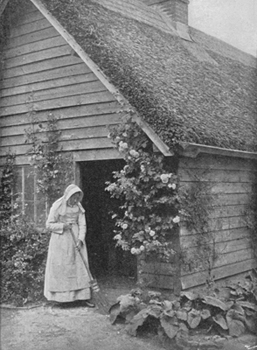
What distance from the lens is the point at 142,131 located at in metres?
7.40

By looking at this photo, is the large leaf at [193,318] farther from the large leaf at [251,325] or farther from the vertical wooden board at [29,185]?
the vertical wooden board at [29,185]

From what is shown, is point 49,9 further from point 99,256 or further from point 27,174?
point 99,256

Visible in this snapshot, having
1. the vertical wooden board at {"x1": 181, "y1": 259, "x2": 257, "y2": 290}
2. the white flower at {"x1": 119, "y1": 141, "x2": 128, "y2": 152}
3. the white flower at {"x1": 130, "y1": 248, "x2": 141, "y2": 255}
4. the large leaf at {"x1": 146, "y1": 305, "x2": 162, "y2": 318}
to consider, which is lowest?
the large leaf at {"x1": 146, "y1": 305, "x2": 162, "y2": 318}

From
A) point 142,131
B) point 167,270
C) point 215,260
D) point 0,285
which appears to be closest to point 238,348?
point 167,270

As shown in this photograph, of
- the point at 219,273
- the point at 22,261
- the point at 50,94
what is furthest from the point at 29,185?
the point at 219,273

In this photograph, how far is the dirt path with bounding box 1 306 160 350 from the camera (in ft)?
20.6

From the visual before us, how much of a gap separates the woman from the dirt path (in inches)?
10.5

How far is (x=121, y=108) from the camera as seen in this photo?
7582mm

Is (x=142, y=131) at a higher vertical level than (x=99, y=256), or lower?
higher

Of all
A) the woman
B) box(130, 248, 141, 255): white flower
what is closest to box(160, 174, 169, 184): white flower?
box(130, 248, 141, 255): white flower

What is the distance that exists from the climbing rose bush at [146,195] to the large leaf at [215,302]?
0.84m

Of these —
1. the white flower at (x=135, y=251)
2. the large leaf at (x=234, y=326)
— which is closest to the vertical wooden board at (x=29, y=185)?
the white flower at (x=135, y=251)

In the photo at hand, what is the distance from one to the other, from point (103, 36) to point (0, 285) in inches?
190

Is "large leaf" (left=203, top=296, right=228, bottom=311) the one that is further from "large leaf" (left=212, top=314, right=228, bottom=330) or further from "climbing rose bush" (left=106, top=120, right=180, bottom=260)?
"climbing rose bush" (left=106, top=120, right=180, bottom=260)
